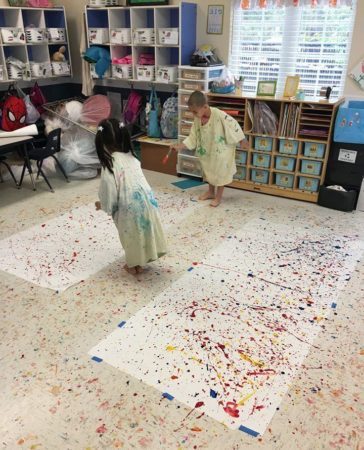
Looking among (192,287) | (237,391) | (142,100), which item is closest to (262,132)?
(142,100)

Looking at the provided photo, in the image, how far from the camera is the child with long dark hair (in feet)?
8.32

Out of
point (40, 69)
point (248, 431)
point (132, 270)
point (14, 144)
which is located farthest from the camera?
point (40, 69)

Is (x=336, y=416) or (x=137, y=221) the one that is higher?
(x=137, y=221)

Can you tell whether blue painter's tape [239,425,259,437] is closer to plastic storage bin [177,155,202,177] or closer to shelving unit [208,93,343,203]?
shelving unit [208,93,343,203]

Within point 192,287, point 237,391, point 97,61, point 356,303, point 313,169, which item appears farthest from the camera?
point 97,61

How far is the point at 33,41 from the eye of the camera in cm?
496

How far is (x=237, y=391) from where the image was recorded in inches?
77.1

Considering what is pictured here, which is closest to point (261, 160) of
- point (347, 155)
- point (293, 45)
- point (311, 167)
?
point (311, 167)

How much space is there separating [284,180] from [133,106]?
230cm

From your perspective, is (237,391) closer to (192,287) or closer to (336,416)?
(336,416)

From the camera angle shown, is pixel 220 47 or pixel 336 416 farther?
pixel 220 47

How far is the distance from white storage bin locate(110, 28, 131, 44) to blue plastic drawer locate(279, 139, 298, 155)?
230 cm

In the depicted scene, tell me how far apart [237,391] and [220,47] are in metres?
3.92

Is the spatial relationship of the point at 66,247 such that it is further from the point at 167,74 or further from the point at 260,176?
the point at 167,74
